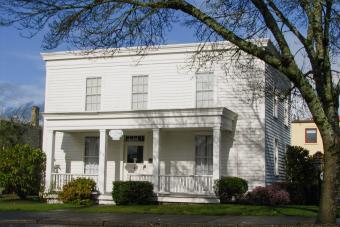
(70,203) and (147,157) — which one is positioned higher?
(147,157)

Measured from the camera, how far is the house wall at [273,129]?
26.3 m

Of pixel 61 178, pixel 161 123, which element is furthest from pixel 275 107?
pixel 61 178

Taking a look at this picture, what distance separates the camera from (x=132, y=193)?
24047 mm

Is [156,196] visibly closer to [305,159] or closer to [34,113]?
[305,159]

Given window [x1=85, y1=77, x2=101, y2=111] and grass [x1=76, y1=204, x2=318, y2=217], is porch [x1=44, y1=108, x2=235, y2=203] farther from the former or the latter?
grass [x1=76, y1=204, x2=318, y2=217]

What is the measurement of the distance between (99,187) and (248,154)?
6.98 m

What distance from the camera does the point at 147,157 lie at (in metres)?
27.3

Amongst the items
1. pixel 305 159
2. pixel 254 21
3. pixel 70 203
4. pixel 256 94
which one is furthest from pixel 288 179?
pixel 254 21

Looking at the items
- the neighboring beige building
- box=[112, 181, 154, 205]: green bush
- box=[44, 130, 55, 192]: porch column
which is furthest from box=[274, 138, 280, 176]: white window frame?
the neighboring beige building

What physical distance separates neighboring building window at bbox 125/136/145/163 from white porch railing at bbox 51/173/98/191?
2012mm

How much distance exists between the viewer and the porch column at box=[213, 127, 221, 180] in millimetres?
23922

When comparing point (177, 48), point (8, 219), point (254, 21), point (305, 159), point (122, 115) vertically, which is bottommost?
point (8, 219)

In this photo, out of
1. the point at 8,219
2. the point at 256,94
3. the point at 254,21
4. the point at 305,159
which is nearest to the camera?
the point at 254,21

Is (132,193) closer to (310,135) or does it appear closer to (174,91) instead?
(174,91)
